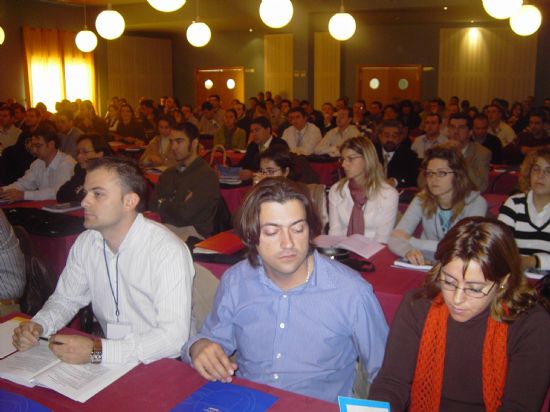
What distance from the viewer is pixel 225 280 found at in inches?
76.4

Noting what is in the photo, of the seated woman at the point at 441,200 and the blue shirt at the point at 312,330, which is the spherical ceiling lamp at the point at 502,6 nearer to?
the seated woman at the point at 441,200

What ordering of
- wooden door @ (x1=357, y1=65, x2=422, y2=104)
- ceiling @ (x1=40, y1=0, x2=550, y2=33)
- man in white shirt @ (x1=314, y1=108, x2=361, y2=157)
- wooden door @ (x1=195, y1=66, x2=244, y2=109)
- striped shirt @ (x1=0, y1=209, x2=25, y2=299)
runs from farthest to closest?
1. wooden door @ (x1=195, y1=66, x2=244, y2=109)
2. wooden door @ (x1=357, y1=65, x2=422, y2=104)
3. ceiling @ (x1=40, y1=0, x2=550, y2=33)
4. man in white shirt @ (x1=314, y1=108, x2=361, y2=157)
5. striped shirt @ (x1=0, y1=209, x2=25, y2=299)

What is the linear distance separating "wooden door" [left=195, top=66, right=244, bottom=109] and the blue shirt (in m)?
14.3

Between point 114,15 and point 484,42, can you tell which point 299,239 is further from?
point 484,42

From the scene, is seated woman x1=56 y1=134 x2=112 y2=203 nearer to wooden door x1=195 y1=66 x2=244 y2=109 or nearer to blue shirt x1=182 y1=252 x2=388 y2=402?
blue shirt x1=182 y1=252 x2=388 y2=402

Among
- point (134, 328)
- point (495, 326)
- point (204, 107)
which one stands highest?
point (204, 107)

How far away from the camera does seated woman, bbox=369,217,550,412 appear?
1629mm

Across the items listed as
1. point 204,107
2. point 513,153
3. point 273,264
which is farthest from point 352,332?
point 204,107

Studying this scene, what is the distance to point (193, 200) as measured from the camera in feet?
13.9

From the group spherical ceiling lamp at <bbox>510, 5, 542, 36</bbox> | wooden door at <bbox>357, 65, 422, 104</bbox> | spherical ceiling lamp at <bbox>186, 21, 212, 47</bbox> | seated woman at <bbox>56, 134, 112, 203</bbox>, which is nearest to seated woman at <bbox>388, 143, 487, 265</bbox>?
seated woman at <bbox>56, 134, 112, 203</bbox>

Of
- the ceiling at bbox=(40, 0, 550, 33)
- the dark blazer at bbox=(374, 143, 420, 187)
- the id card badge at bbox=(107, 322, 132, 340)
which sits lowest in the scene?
the id card badge at bbox=(107, 322, 132, 340)

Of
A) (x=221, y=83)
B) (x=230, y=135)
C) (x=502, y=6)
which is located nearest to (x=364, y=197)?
(x=502, y=6)

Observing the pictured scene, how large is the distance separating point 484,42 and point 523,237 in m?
11.1

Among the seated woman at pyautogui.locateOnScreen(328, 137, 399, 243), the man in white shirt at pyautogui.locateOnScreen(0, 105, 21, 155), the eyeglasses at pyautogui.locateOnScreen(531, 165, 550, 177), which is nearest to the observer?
the eyeglasses at pyautogui.locateOnScreen(531, 165, 550, 177)
